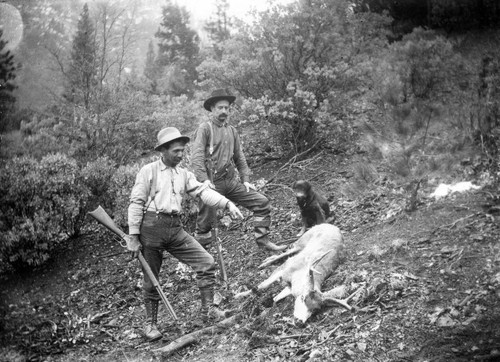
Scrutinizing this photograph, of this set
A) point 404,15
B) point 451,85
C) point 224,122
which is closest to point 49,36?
point 404,15

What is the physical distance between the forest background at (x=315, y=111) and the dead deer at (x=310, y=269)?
0.87 metres

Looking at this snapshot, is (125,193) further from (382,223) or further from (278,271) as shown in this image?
(382,223)

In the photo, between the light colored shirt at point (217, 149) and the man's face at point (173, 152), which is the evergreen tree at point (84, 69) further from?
the man's face at point (173, 152)

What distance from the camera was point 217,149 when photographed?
555 centimetres

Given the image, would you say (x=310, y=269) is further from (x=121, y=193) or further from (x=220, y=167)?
(x=121, y=193)

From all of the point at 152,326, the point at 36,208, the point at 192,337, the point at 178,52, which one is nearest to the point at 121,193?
the point at 36,208

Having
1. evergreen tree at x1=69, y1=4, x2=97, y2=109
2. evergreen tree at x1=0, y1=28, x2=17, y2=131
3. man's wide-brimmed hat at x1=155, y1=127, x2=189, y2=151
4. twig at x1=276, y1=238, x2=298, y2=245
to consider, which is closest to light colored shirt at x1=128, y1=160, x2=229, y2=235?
man's wide-brimmed hat at x1=155, y1=127, x2=189, y2=151

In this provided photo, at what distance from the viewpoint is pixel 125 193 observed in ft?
24.6

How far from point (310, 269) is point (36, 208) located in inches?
202

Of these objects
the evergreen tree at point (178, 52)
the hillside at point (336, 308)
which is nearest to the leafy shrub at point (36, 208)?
the hillside at point (336, 308)

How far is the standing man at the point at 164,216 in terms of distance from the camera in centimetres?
425

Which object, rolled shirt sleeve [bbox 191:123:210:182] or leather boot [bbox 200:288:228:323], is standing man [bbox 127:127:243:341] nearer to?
leather boot [bbox 200:288:228:323]

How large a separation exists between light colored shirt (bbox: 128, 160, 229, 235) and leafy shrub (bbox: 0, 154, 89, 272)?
3.22m

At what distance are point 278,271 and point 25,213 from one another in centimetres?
460
